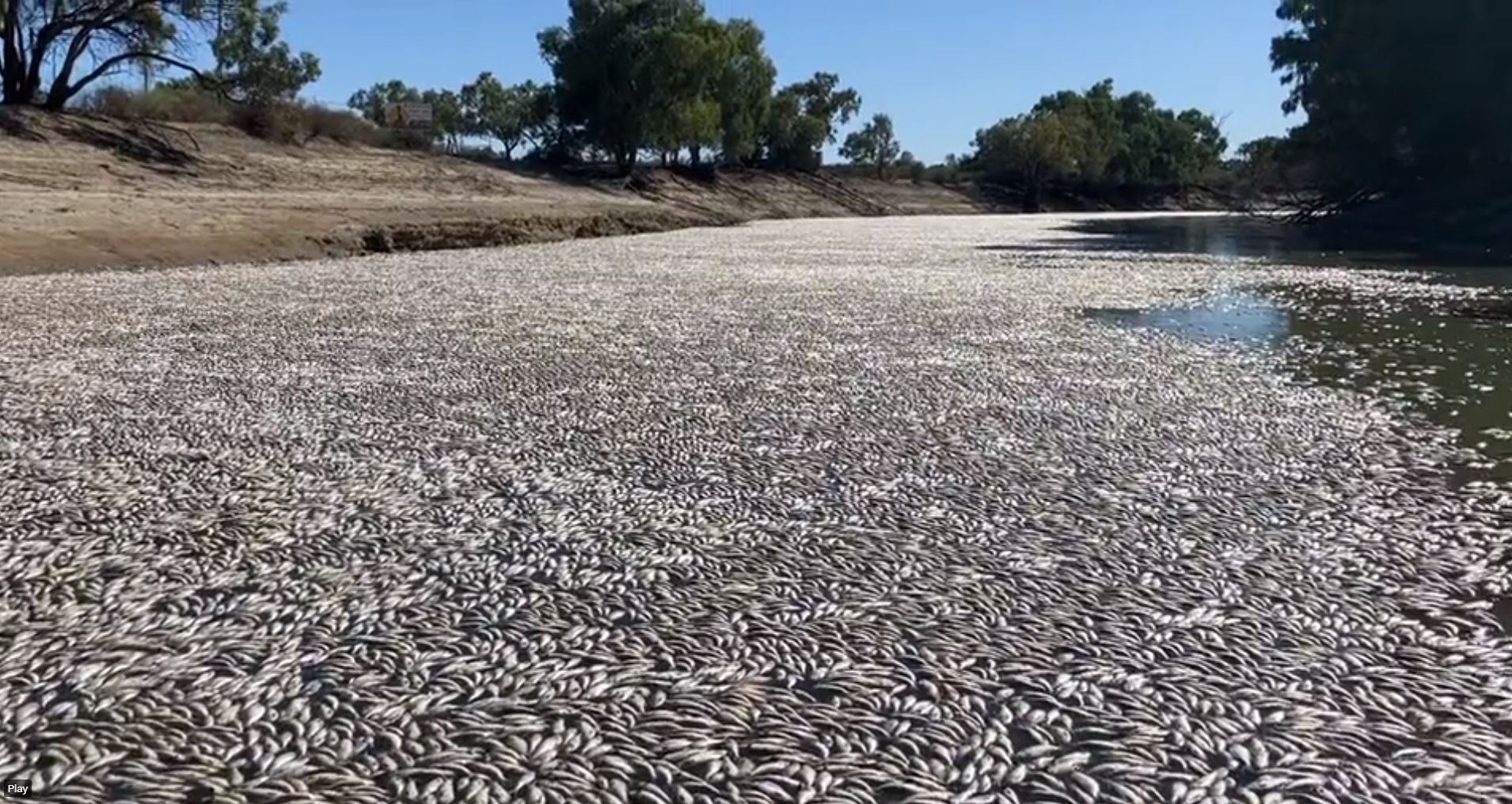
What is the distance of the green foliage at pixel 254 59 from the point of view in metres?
49.5

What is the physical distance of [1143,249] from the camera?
3994 centimetres

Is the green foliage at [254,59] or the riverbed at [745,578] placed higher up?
the green foliage at [254,59]

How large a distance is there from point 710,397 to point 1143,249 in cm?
3215

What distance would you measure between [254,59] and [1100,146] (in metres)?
85.5

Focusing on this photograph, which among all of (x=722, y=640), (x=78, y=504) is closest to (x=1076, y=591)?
(x=722, y=640)

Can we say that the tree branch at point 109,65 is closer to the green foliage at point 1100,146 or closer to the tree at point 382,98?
the tree at point 382,98

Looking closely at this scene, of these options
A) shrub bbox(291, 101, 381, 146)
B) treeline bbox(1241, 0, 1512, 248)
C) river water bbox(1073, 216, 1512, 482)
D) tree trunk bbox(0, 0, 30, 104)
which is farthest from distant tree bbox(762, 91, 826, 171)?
river water bbox(1073, 216, 1512, 482)

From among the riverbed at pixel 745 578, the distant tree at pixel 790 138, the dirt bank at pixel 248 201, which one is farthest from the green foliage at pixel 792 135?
the riverbed at pixel 745 578

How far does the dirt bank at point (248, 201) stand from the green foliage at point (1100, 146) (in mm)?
49453

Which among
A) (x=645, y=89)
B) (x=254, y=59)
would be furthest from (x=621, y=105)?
(x=254, y=59)

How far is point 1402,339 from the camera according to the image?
1571cm

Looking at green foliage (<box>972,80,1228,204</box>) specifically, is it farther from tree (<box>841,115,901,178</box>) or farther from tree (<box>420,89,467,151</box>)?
tree (<box>420,89,467,151</box>)

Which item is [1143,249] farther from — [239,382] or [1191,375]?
[239,382]

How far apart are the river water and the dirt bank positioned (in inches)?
778
